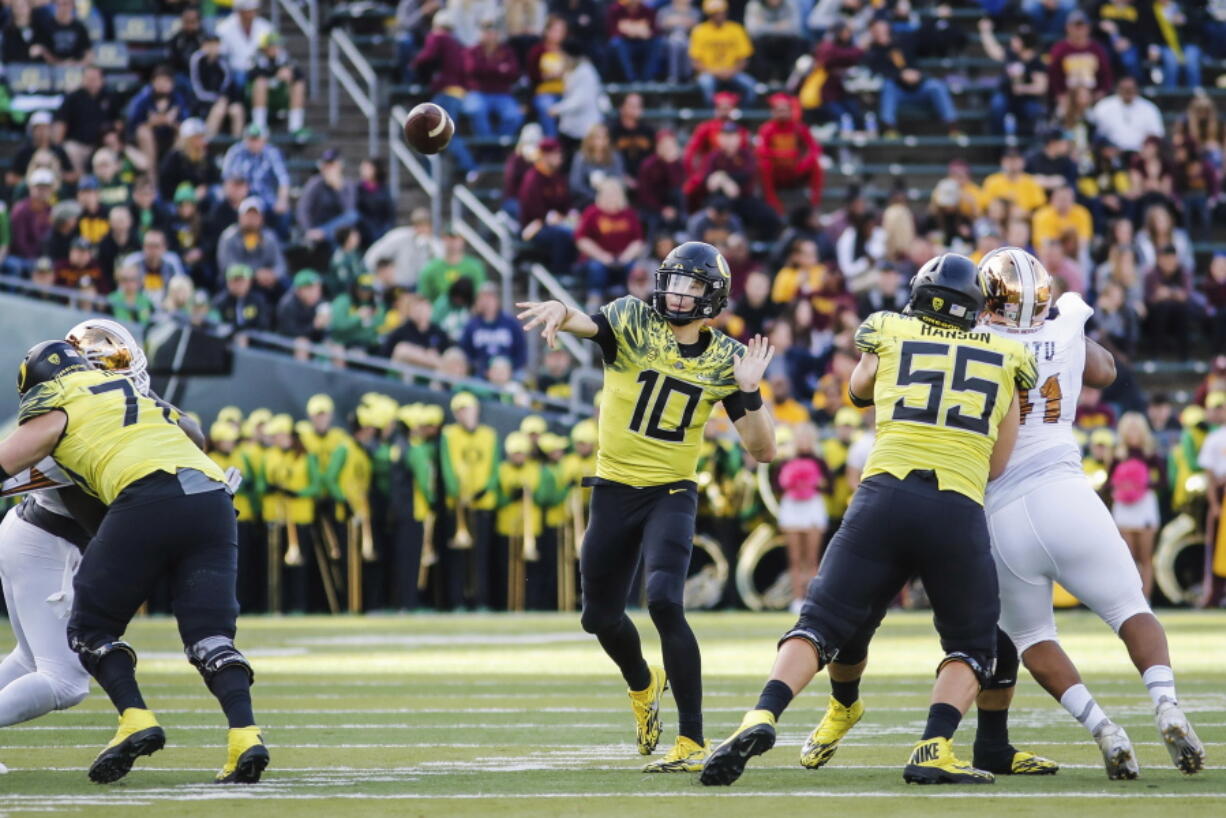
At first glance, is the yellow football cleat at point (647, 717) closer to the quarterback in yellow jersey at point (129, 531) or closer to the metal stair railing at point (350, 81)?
the quarterback in yellow jersey at point (129, 531)

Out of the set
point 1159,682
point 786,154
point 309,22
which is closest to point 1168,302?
point 786,154

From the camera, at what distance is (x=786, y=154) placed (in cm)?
2177

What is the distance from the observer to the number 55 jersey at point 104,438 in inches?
299

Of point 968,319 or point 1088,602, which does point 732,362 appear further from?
point 1088,602

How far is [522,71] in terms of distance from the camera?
23359mm

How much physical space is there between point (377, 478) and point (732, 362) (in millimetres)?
11300

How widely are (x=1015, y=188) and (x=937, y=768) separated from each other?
15.2 meters

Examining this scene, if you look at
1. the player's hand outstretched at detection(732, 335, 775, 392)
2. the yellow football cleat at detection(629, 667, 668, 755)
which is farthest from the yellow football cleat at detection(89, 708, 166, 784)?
the player's hand outstretched at detection(732, 335, 775, 392)

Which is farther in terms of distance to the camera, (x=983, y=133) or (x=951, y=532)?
(x=983, y=133)

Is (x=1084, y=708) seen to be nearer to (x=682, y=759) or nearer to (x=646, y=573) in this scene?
(x=682, y=759)

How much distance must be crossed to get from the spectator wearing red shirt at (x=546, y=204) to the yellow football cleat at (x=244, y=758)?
13926 millimetres

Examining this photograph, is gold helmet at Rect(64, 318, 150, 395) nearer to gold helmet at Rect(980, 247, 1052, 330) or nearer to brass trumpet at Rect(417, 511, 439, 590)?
gold helmet at Rect(980, 247, 1052, 330)

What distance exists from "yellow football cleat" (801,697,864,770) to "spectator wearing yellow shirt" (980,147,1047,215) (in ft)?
46.8

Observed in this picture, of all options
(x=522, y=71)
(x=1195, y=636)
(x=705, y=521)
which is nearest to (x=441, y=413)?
(x=705, y=521)
